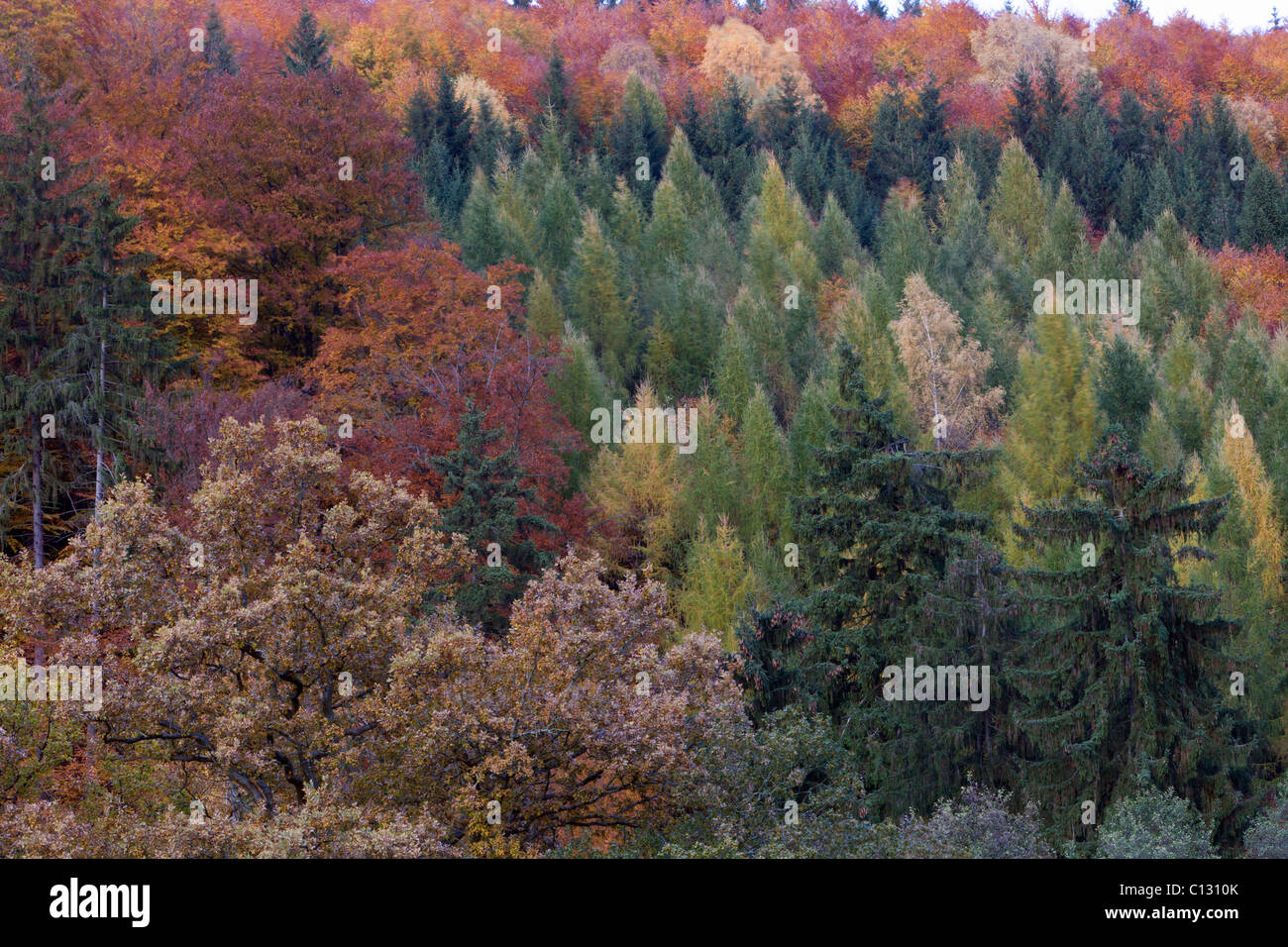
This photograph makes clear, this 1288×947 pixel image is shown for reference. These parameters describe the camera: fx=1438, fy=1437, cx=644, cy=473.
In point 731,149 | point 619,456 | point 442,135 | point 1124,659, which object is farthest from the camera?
point 731,149

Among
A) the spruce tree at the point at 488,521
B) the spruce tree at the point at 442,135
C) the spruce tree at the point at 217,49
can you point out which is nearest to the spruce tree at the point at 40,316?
the spruce tree at the point at 488,521

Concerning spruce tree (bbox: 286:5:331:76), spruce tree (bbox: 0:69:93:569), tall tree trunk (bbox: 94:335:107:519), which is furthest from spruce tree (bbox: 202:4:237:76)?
tall tree trunk (bbox: 94:335:107:519)

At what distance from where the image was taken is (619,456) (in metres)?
52.9

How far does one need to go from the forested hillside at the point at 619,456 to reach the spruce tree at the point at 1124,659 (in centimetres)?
12

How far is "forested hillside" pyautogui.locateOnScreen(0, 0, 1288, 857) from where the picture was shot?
21.8m

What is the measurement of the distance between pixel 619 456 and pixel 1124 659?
23.0 meters

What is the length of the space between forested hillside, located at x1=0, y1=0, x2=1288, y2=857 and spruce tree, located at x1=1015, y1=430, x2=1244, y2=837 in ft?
0.38

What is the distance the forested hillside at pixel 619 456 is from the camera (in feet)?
71.7

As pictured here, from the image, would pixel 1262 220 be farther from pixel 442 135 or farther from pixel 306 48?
pixel 306 48

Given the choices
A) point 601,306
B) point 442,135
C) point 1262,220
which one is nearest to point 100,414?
point 601,306

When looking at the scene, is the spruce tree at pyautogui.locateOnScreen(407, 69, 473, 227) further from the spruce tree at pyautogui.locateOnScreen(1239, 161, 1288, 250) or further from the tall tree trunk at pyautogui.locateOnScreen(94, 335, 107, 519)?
the spruce tree at pyautogui.locateOnScreen(1239, 161, 1288, 250)

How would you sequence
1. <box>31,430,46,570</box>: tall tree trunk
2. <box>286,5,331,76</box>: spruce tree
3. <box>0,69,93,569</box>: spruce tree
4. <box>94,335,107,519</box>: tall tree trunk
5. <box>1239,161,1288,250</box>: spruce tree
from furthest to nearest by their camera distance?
<box>1239,161,1288,250</box>: spruce tree, <box>286,5,331,76</box>: spruce tree, <box>0,69,93,569</box>: spruce tree, <box>31,430,46,570</box>: tall tree trunk, <box>94,335,107,519</box>: tall tree trunk

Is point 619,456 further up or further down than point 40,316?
further down

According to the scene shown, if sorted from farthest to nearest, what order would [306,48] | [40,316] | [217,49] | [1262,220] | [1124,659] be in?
[1262,220]
[217,49]
[306,48]
[40,316]
[1124,659]
